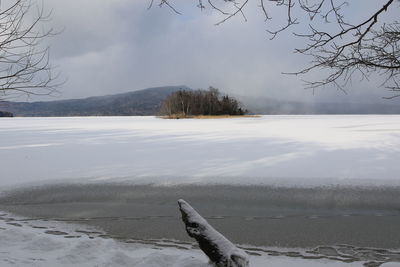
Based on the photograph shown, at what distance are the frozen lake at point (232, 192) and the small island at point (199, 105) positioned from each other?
4227 cm

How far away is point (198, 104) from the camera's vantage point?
5784 cm

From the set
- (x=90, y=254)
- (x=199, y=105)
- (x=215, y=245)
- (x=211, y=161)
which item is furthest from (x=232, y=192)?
(x=199, y=105)

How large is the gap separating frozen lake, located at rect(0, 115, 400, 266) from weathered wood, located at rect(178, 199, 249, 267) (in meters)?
1.42

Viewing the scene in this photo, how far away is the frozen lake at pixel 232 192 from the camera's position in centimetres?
519

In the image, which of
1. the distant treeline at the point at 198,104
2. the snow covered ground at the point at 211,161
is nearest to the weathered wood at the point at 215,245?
the snow covered ground at the point at 211,161

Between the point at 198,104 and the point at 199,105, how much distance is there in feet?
0.90

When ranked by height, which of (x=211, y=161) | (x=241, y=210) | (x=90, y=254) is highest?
(x=211, y=161)

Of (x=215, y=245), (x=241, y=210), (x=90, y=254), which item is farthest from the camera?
(x=241, y=210)

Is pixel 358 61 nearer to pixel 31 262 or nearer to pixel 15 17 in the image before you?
pixel 31 262

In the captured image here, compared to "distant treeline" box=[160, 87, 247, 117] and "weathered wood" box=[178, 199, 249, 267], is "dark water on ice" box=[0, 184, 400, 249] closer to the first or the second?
"weathered wood" box=[178, 199, 249, 267]

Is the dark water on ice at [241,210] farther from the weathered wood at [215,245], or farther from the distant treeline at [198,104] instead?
the distant treeline at [198,104]

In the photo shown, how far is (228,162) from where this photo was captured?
10.3 meters

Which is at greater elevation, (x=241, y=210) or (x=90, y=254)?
→ (x=90, y=254)

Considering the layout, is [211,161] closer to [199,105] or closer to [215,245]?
[215,245]
